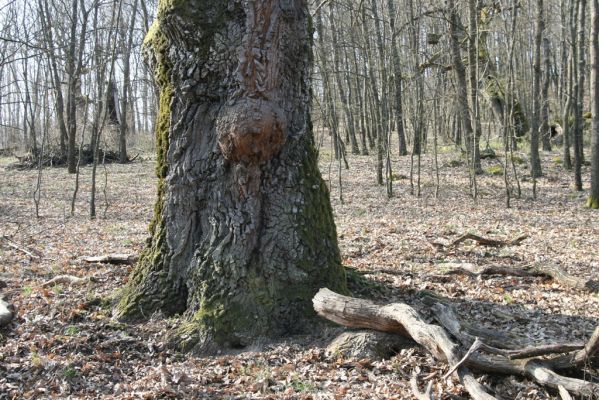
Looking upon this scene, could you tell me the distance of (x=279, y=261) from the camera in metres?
5.06

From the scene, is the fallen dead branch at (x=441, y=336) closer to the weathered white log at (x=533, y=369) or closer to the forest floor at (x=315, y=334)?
the weathered white log at (x=533, y=369)

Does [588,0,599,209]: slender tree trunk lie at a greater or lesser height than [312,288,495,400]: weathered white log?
greater

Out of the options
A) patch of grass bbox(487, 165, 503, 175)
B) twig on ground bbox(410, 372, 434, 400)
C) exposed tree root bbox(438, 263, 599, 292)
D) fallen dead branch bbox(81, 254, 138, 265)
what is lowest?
twig on ground bbox(410, 372, 434, 400)

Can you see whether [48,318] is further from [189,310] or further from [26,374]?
[189,310]

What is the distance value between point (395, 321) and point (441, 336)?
0.43 m

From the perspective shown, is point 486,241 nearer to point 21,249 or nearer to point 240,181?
point 240,181

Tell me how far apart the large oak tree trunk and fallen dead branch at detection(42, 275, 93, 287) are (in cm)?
160

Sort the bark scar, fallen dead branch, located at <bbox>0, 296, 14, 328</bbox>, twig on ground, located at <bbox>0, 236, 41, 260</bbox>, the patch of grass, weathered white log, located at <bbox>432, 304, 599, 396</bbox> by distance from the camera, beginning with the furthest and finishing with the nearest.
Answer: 1. the patch of grass
2. twig on ground, located at <bbox>0, 236, 41, 260</bbox>
3. fallen dead branch, located at <bbox>0, 296, 14, 328</bbox>
4. the bark scar
5. weathered white log, located at <bbox>432, 304, 599, 396</bbox>

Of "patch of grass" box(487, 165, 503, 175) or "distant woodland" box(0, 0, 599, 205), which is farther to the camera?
"patch of grass" box(487, 165, 503, 175)

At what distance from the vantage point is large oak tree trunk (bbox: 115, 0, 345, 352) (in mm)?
4973

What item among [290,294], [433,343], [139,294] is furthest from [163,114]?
[433,343]

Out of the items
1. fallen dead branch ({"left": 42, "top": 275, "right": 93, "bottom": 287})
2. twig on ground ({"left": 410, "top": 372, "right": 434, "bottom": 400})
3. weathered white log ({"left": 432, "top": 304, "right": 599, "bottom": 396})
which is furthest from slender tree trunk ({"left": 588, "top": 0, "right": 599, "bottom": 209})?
fallen dead branch ({"left": 42, "top": 275, "right": 93, "bottom": 287})

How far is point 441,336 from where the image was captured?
13.5 ft

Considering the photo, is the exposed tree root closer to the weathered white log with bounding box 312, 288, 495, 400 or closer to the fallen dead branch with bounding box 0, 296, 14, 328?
the weathered white log with bounding box 312, 288, 495, 400
